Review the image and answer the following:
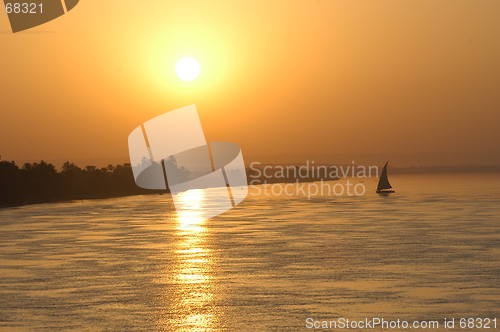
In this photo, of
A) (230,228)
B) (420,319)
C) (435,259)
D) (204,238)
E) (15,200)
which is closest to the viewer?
(420,319)

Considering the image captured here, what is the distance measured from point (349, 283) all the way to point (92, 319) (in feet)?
40.0

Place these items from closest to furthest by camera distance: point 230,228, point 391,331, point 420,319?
point 391,331
point 420,319
point 230,228

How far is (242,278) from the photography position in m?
37.4

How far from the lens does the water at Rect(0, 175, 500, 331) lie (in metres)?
27.2

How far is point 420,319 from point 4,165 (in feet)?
543

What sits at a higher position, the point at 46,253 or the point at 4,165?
the point at 46,253

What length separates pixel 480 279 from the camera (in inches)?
1447

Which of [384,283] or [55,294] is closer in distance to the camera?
[55,294]

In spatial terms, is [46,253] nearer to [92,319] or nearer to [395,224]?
[92,319]

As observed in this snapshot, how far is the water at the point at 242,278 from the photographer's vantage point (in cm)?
2725

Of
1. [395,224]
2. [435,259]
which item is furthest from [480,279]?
[395,224]

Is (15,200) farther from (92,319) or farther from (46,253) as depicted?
(92,319)

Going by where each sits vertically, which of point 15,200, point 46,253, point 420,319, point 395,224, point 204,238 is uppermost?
point 420,319

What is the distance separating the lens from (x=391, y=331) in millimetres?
24359
